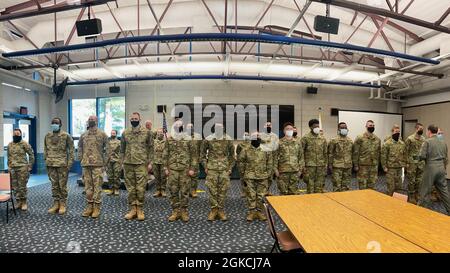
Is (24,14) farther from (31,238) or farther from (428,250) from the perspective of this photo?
(428,250)

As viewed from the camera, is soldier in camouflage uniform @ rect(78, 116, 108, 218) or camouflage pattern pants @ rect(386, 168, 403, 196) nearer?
soldier in camouflage uniform @ rect(78, 116, 108, 218)

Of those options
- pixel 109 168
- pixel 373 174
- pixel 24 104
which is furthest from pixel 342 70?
pixel 24 104

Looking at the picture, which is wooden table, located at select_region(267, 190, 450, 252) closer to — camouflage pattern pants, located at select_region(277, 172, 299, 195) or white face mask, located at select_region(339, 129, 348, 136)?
camouflage pattern pants, located at select_region(277, 172, 299, 195)

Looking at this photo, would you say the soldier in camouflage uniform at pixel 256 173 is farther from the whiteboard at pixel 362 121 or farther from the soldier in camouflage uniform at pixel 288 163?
the whiteboard at pixel 362 121

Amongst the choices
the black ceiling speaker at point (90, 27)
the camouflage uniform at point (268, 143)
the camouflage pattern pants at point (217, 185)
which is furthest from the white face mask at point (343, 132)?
the black ceiling speaker at point (90, 27)

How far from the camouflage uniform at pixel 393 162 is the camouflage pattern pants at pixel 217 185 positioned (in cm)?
309

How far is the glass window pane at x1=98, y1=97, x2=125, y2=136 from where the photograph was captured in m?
7.97

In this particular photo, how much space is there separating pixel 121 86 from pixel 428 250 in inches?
320

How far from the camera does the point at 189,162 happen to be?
12.5 ft

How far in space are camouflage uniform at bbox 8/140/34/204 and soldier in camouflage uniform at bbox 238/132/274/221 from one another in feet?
12.4

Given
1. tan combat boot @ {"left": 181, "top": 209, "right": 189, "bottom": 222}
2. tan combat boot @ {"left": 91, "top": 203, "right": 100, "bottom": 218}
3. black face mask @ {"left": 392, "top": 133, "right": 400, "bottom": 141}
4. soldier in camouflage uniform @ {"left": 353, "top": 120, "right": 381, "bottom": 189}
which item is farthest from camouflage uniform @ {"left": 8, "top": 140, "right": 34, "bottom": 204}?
black face mask @ {"left": 392, "top": 133, "right": 400, "bottom": 141}

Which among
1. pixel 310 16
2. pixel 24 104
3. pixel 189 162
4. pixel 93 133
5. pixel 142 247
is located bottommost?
pixel 142 247

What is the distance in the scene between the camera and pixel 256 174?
3756 mm

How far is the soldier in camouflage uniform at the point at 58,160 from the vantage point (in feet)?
13.3
